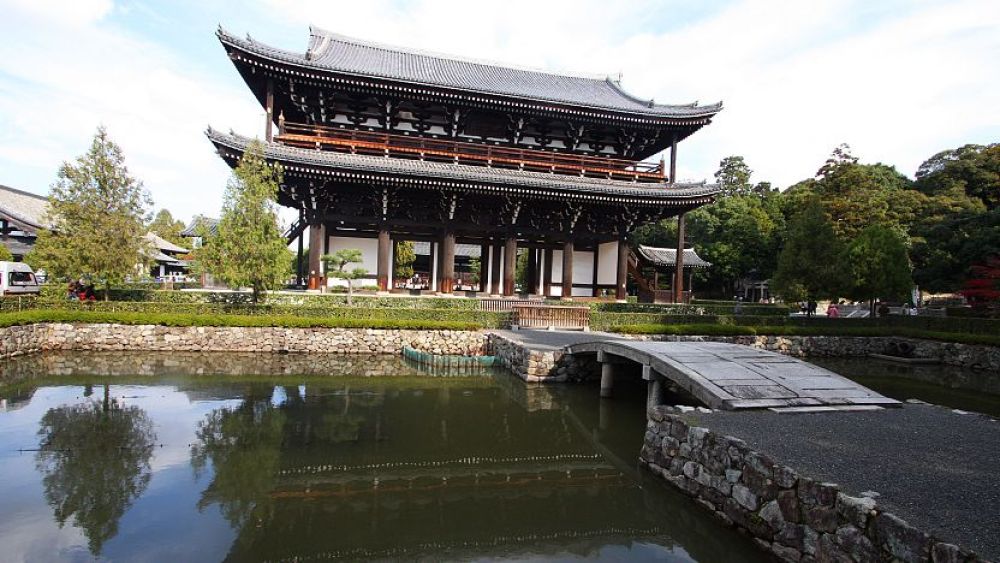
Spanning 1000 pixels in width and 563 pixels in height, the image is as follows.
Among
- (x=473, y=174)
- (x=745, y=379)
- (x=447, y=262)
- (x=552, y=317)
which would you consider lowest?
(x=745, y=379)

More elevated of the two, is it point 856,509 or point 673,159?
point 673,159

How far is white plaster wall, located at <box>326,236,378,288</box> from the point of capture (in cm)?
2429

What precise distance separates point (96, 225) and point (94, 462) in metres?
14.5

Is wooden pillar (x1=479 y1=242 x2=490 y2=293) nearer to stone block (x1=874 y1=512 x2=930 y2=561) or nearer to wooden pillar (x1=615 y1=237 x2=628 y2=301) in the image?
wooden pillar (x1=615 y1=237 x2=628 y2=301)

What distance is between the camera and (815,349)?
82.4ft

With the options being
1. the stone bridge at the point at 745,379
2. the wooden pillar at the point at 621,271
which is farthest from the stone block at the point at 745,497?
the wooden pillar at the point at 621,271

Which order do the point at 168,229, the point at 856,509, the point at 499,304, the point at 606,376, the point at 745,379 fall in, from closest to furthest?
the point at 856,509
the point at 745,379
the point at 606,376
the point at 499,304
the point at 168,229

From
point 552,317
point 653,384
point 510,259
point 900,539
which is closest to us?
point 900,539

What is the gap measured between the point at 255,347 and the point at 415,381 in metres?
7.39

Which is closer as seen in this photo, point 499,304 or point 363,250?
point 499,304

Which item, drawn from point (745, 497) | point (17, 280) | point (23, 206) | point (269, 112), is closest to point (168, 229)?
point (23, 206)

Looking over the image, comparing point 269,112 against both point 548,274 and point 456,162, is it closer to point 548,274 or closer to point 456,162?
point 456,162

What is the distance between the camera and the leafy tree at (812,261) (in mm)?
25156

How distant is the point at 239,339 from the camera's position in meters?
19.2
